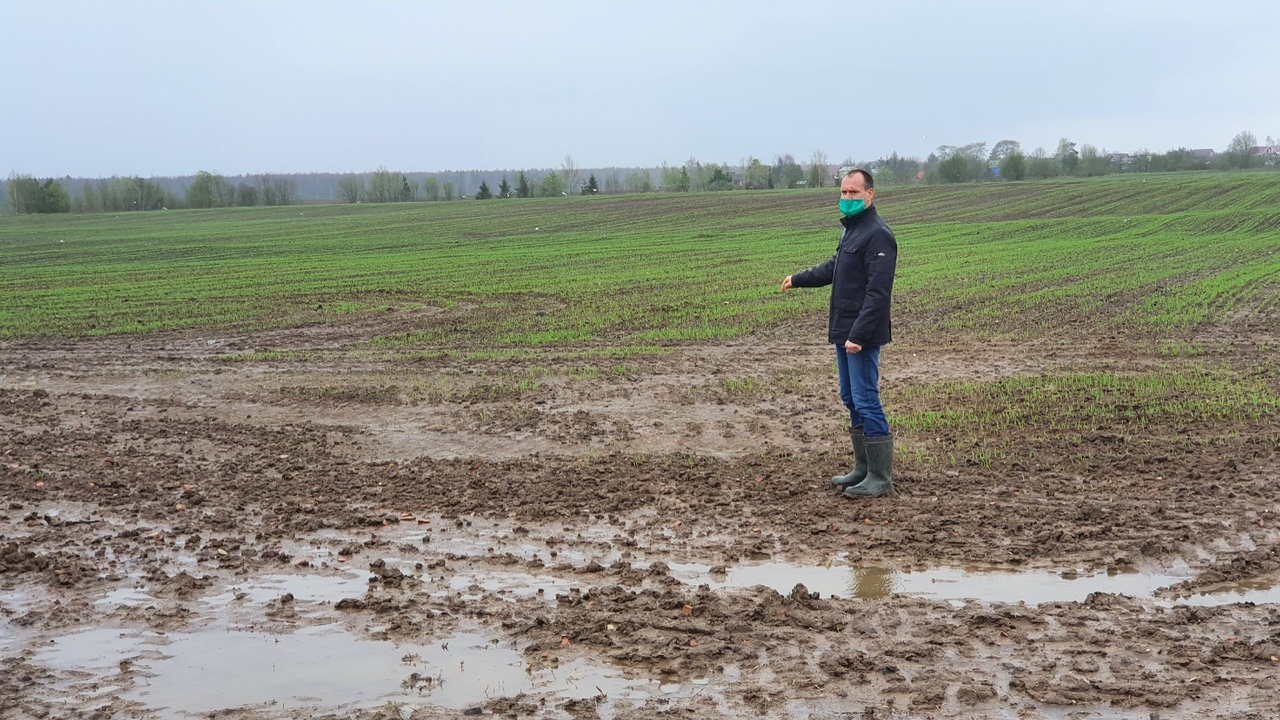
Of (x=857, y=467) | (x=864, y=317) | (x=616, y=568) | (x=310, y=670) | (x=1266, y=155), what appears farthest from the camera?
(x=1266, y=155)

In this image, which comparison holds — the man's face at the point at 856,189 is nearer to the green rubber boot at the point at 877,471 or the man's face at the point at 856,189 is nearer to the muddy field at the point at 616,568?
the green rubber boot at the point at 877,471

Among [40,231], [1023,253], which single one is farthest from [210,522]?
[40,231]

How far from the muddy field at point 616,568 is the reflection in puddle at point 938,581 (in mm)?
22

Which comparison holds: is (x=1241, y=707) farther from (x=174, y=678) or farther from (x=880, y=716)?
(x=174, y=678)

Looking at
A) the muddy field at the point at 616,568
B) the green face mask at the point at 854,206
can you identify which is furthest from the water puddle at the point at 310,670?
the green face mask at the point at 854,206

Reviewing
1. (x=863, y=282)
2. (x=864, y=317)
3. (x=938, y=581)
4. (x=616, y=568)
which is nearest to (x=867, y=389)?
(x=864, y=317)

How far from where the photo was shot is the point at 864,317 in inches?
275

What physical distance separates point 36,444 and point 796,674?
7.71 metres

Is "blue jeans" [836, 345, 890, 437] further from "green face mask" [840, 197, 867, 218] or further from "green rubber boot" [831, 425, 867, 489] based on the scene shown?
"green face mask" [840, 197, 867, 218]

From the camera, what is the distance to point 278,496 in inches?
299

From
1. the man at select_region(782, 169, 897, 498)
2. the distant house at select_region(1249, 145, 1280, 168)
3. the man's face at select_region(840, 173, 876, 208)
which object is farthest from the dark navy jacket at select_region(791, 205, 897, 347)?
the distant house at select_region(1249, 145, 1280, 168)

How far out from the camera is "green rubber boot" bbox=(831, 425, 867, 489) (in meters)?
7.36

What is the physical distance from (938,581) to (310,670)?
10.7 feet

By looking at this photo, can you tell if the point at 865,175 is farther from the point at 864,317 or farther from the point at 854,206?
the point at 864,317
